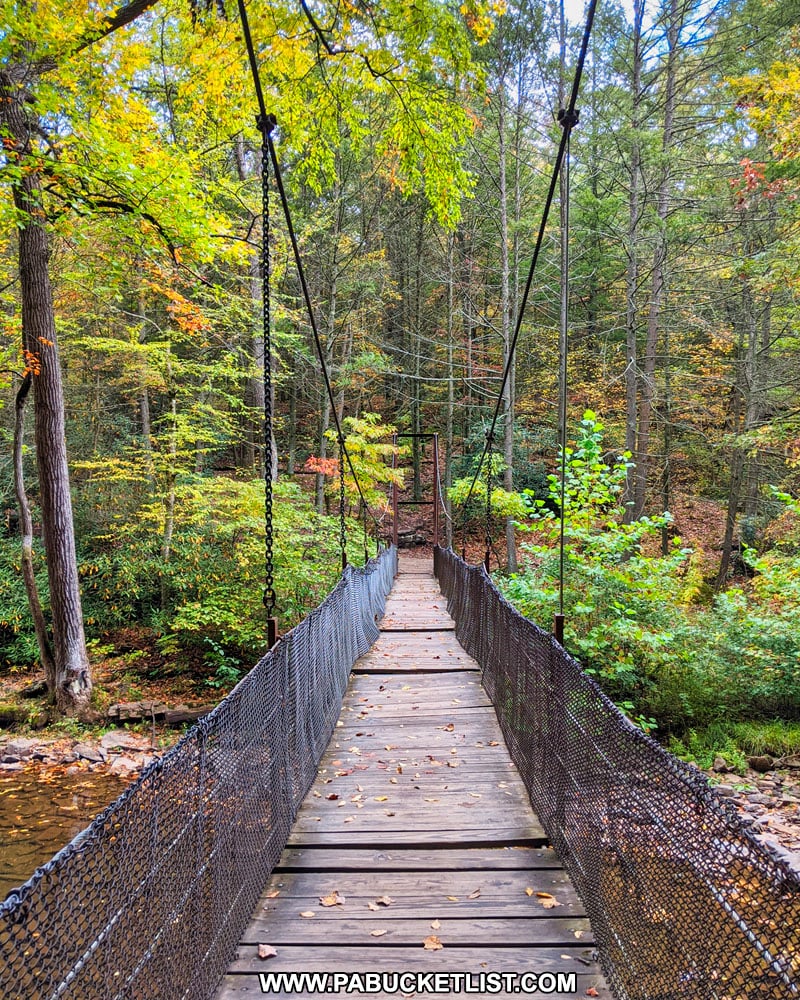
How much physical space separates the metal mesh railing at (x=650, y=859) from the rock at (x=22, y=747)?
5087 millimetres

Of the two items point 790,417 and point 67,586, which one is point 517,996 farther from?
point 790,417

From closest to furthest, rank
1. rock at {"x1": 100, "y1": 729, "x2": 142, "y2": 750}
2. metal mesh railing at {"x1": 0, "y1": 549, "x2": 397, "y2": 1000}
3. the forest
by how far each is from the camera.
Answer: metal mesh railing at {"x1": 0, "y1": 549, "x2": 397, "y2": 1000} → the forest → rock at {"x1": 100, "y1": 729, "x2": 142, "y2": 750}

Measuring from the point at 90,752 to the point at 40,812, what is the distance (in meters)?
0.97

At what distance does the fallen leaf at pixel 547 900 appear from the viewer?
1866mm

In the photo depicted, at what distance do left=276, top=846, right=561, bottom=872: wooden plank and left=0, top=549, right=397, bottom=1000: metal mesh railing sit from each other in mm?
130

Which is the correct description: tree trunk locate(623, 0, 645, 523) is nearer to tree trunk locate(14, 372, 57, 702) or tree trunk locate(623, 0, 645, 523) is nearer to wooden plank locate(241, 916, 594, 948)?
wooden plank locate(241, 916, 594, 948)

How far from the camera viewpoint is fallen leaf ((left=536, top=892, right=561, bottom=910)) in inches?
73.5

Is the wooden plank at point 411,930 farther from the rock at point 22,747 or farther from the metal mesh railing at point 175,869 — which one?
the rock at point 22,747

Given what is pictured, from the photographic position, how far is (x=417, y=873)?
6.82 feet

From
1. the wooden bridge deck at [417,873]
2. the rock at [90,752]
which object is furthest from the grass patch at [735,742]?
the rock at [90,752]

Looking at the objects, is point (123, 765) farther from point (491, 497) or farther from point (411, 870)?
point (491, 497)

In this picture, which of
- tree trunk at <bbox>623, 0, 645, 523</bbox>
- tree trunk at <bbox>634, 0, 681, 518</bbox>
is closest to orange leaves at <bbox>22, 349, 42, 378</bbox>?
tree trunk at <bbox>623, 0, 645, 523</bbox>

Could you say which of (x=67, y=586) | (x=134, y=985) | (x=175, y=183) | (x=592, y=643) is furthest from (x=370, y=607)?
(x=134, y=985)

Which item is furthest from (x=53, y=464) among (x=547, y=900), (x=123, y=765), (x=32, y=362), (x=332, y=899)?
(x=547, y=900)
